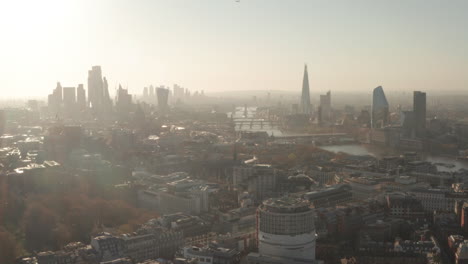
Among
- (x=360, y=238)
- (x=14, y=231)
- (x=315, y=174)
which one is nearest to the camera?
(x=360, y=238)

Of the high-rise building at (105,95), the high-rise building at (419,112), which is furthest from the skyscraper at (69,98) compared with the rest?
the high-rise building at (419,112)

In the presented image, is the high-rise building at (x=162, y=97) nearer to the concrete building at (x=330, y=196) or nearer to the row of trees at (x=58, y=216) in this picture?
the row of trees at (x=58, y=216)

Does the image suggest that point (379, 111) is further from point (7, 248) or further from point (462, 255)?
point (7, 248)

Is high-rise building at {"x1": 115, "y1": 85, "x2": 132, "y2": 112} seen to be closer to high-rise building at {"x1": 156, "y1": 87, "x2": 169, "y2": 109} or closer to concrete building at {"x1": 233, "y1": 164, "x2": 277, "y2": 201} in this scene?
high-rise building at {"x1": 156, "y1": 87, "x2": 169, "y2": 109}

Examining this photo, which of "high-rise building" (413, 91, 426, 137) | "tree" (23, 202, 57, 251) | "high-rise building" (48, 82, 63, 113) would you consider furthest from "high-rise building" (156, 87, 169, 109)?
"tree" (23, 202, 57, 251)

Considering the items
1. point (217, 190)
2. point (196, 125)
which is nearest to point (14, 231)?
point (217, 190)

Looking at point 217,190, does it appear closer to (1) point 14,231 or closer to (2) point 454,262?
(1) point 14,231
